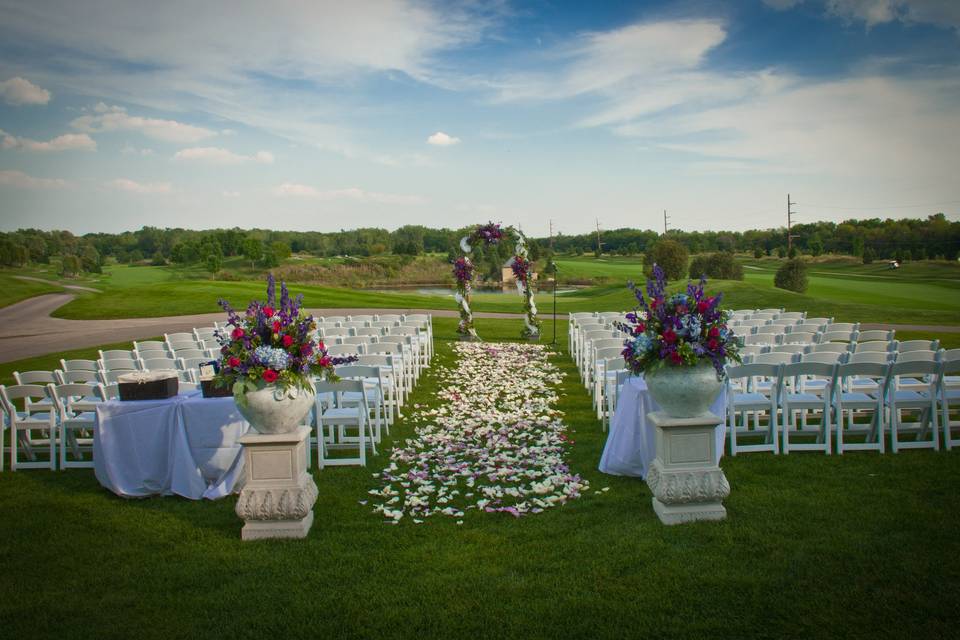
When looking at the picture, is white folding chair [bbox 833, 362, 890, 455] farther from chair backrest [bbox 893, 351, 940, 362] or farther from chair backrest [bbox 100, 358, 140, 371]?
chair backrest [bbox 100, 358, 140, 371]

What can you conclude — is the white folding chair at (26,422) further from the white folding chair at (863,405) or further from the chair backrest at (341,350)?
the white folding chair at (863,405)

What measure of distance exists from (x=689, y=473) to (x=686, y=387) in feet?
2.35

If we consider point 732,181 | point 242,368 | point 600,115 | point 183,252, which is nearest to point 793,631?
point 242,368

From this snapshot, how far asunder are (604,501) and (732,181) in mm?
34768

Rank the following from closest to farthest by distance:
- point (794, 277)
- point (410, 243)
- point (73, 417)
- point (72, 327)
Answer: point (73, 417) < point (72, 327) < point (794, 277) < point (410, 243)

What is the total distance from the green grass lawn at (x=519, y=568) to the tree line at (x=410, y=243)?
1390cm

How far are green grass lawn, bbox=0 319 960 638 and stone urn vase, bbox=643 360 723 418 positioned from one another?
0.95 meters

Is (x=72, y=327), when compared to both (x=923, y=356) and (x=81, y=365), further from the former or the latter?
(x=923, y=356)

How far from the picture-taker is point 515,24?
53.6 ft

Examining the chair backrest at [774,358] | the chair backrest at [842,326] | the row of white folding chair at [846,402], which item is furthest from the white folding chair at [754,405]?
the chair backrest at [842,326]

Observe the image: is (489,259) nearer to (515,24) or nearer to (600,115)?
(600,115)

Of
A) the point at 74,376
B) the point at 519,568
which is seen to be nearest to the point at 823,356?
the point at 519,568

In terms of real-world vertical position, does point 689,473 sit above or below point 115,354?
below

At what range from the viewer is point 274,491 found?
5.00m
